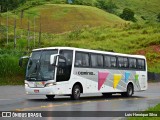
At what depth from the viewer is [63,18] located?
100000 mm

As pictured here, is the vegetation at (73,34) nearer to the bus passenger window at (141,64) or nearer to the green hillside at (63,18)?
the green hillside at (63,18)

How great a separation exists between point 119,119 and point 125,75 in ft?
51.0

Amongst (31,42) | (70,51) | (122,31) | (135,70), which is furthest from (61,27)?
(70,51)

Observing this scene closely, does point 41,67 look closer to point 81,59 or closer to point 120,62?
point 81,59

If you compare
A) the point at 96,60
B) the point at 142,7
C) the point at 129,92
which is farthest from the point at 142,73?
the point at 142,7

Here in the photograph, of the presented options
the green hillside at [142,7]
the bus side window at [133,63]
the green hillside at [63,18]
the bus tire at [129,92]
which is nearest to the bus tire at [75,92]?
the bus tire at [129,92]

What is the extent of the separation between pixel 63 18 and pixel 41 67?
76.9 metres

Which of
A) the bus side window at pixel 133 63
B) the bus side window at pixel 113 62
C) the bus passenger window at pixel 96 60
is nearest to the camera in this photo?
the bus passenger window at pixel 96 60

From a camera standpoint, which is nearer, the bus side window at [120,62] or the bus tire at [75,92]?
the bus tire at [75,92]

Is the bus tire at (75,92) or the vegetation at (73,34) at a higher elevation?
the vegetation at (73,34)

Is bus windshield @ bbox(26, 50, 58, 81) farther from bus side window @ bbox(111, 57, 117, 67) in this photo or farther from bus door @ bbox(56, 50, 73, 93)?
bus side window @ bbox(111, 57, 117, 67)

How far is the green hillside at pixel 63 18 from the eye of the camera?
9074cm

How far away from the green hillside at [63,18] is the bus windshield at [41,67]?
6089cm

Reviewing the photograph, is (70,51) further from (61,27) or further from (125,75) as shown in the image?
(61,27)
